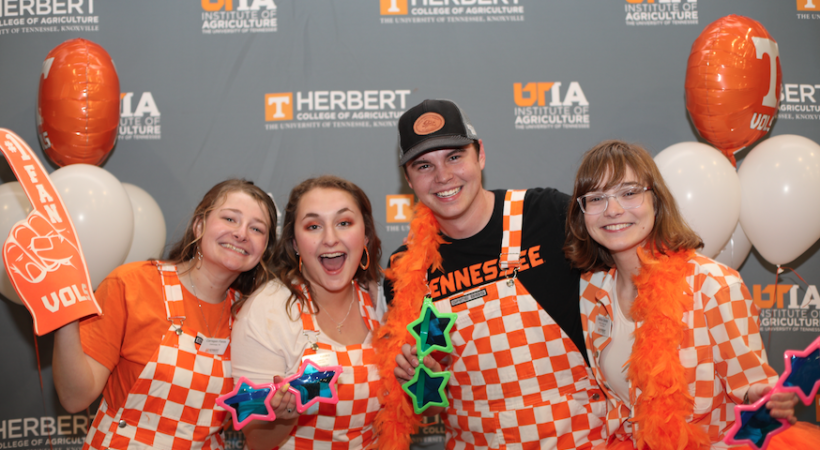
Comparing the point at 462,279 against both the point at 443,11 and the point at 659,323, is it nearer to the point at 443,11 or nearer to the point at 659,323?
the point at 659,323

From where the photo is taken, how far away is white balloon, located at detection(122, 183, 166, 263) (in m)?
2.28

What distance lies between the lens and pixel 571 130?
2.65 metres

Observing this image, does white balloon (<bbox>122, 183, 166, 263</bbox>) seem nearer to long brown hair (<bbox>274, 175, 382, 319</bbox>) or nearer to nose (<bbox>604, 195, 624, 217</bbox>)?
long brown hair (<bbox>274, 175, 382, 319</bbox>)

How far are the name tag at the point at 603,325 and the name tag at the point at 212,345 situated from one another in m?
1.36

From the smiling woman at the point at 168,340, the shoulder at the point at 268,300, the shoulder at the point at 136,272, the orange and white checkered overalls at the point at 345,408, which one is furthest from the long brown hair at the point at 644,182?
the shoulder at the point at 136,272

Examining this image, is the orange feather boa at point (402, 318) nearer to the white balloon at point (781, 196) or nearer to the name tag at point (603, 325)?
the name tag at point (603, 325)

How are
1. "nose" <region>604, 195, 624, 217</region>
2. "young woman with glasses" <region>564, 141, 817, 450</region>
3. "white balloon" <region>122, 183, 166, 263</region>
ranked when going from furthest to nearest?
"white balloon" <region>122, 183, 166, 263</region>, "nose" <region>604, 195, 624, 217</region>, "young woman with glasses" <region>564, 141, 817, 450</region>

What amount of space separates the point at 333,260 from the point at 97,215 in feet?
3.46

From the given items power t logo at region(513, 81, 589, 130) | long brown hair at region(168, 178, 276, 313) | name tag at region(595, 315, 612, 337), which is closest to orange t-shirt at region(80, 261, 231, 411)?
long brown hair at region(168, 178, 276, 313)

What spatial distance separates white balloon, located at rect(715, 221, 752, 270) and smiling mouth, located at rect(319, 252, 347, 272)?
186cm

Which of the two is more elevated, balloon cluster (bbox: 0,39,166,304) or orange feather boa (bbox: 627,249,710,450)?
balloon cluster (bbox: 0,39,166,304)

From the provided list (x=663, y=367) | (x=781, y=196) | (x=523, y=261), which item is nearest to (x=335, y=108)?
(x=523, y=261)

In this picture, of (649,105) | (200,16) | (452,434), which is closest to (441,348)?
(452,434)

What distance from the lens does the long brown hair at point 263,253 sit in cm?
186
